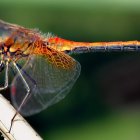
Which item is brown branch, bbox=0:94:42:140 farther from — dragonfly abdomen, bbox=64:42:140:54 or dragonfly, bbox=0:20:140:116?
dragonfly abdomen, bbox=64:42:140:54

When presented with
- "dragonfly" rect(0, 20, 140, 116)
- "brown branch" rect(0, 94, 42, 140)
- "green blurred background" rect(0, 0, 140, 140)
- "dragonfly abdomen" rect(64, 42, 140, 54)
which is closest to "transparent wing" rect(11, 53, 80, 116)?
"dragonfly" rect(0, 20, 140, 116)

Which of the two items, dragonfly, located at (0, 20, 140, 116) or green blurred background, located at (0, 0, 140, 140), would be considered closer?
dragonfly, located at (0, 20, 140, 116)

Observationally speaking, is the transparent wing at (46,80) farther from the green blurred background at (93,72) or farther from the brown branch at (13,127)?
the brown branch at (13,127)

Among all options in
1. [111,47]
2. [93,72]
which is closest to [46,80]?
[111,47]

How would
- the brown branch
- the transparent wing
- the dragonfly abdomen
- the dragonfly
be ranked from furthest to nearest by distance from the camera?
1. the dragonfly abdomen
2. the transparent wing
3. the dragonfly
4. the brown branch

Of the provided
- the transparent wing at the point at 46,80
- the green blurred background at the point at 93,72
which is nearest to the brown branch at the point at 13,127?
the transparent wing at the point at 46,80

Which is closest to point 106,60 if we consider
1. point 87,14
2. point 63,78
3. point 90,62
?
point 90,62

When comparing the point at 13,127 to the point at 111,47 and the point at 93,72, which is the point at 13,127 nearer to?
the point at 111,47
